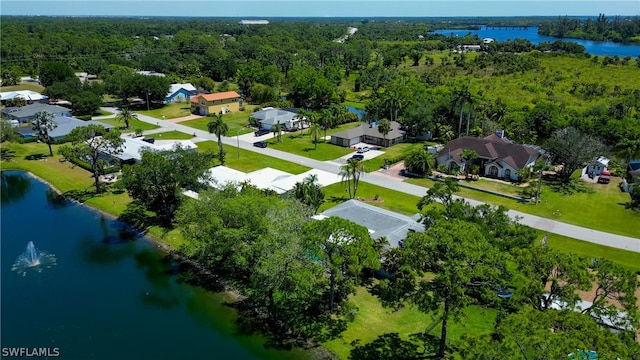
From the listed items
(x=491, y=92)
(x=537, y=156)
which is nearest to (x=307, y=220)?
(x=537, y=156)

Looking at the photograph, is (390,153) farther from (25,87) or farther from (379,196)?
(25,87)

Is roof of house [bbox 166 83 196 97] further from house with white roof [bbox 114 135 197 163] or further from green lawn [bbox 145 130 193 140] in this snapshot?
house with white roof [bbox 114 135 197 163]

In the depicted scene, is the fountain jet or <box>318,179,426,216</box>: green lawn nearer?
the fountain jet

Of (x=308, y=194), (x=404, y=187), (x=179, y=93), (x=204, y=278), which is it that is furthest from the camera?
(x=179, y=93)

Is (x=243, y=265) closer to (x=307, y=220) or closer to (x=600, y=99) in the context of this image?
(x=307, y=220)

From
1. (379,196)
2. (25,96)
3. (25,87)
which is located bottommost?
(379,196)

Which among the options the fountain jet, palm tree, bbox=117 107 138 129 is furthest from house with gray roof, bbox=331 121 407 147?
the fountain jet

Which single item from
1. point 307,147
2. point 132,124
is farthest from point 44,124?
point 307,147
